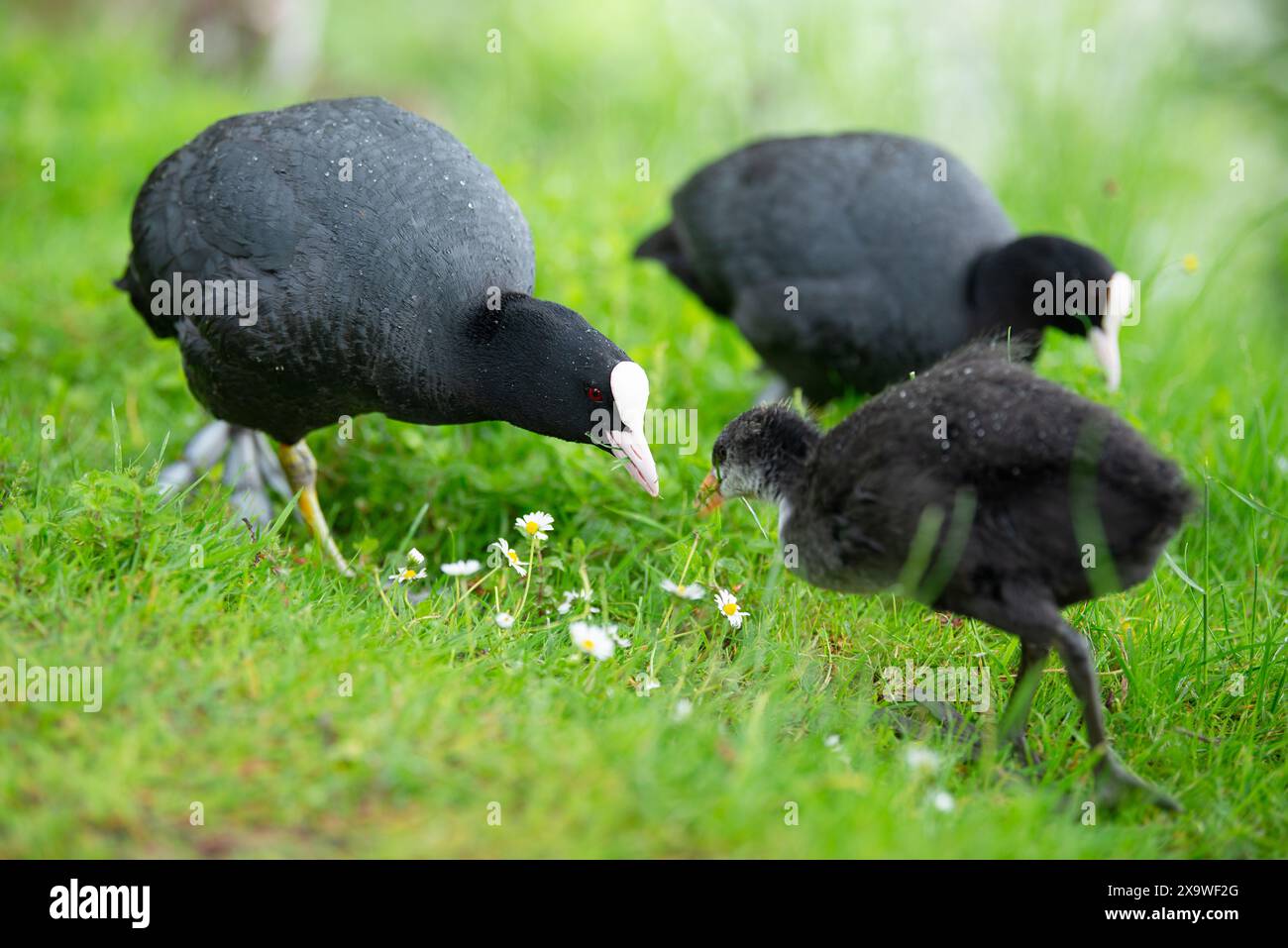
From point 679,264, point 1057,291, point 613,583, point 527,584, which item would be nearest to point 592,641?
point 527,584

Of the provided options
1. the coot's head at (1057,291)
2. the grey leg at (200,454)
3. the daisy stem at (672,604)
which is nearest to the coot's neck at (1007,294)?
the coot's head at (1057,291)

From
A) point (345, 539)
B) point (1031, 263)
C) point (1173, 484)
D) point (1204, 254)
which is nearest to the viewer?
point (1173, 484)

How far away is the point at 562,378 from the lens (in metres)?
3.80

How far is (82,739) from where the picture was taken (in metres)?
2.80

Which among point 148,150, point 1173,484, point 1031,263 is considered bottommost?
point 1173,484

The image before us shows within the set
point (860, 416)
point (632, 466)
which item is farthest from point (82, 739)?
point (860, 416)

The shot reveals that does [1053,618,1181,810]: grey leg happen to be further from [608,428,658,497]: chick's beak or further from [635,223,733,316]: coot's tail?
[635,223,733,316]: coot's tail

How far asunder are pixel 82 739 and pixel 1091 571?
247cm

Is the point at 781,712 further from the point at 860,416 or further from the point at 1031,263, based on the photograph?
the point at 1031,263

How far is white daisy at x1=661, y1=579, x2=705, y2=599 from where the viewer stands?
3.72 meters

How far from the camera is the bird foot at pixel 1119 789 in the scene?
321cm

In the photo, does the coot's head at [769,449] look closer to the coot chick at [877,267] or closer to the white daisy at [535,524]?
the white daisy at [535,524]

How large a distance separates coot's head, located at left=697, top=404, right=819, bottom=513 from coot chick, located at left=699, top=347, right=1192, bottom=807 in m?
0.30

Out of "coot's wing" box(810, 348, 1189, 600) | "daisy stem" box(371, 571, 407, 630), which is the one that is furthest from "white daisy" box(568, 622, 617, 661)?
"coot's wing" box(810, 348, 1189, 600)
